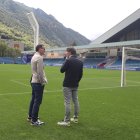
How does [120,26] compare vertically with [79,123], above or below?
above

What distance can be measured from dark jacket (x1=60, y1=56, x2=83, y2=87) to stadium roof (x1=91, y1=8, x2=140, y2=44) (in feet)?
237

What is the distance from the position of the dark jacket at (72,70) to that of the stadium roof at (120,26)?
237 feet

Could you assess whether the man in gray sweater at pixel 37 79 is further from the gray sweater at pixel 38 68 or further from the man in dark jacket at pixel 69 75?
the man in dark jacket at pixel 69 75

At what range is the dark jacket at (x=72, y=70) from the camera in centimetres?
882

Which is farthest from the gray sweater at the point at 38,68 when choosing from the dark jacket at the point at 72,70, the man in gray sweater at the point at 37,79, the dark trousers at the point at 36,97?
the dark jacket at the point at 72,70

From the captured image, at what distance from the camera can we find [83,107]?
39.9 ft

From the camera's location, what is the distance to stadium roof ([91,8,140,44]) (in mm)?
79725

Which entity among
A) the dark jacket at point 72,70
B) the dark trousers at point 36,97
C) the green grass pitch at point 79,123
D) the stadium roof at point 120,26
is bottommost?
the green grass pitch at point 79,123

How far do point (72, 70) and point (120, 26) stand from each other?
78984mm

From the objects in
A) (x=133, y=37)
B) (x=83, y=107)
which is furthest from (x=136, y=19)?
(x=83, y=107)

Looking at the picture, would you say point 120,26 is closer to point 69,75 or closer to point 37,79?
point 69,75

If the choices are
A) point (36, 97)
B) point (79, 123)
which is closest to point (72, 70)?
point (36, 97)

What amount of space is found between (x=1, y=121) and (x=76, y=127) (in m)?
2.06

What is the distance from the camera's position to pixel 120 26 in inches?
3388
